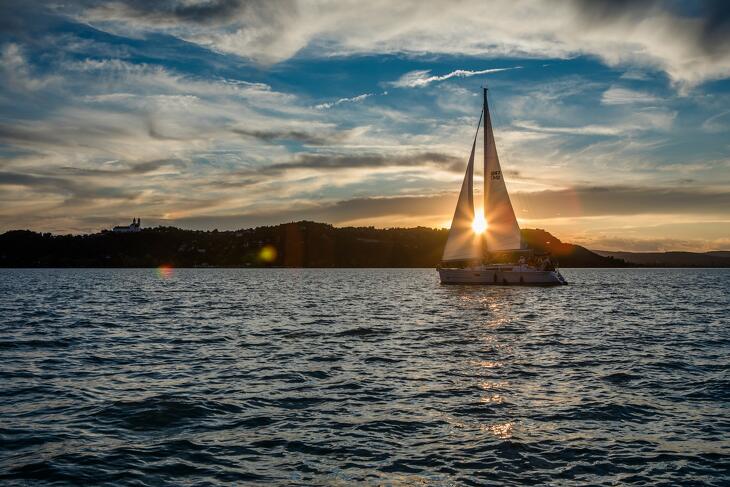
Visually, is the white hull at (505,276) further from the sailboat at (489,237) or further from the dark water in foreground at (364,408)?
the dark water in foreground at (364,408)

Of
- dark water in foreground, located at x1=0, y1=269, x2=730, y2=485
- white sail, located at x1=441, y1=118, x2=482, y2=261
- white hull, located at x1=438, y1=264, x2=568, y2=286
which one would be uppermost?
white sail, located at x1=441, y1=118, x2=482, y2=261

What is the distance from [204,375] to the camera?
58.9 ft

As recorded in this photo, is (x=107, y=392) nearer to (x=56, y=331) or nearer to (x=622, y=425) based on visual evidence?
(x=622, y=425)

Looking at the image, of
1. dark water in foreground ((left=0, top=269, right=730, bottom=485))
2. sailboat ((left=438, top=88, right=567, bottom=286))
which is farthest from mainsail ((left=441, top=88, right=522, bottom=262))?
dark water in foreground ((left=0, top=269, right=730, bottom=485))

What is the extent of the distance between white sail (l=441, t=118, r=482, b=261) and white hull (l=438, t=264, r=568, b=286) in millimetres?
1979

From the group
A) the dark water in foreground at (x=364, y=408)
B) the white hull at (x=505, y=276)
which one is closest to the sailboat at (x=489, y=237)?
the white hull at (x=505, y=276)

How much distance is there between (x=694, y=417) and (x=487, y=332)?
16.8 m

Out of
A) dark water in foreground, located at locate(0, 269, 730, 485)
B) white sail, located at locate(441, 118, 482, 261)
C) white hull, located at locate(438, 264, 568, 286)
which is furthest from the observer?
white sail, located at locate(441, 118, 482, 261)

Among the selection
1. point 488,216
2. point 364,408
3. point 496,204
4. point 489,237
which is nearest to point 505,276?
point 489,237

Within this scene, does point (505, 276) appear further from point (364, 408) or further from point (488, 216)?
point (364, 408)

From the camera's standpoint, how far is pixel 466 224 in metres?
76.2

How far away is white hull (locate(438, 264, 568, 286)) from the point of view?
7469cm

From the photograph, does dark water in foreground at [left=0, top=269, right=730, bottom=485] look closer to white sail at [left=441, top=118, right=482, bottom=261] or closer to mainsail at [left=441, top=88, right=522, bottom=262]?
mainsail at [left=441, top=88, right=522, bottom=262]

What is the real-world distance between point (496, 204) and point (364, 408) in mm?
63081
